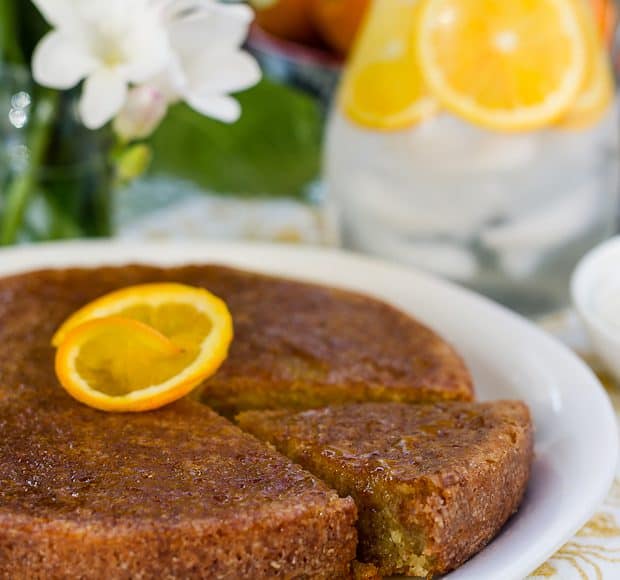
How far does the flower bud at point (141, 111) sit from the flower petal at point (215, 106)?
0.27 feet

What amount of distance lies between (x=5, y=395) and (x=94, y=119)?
50cm

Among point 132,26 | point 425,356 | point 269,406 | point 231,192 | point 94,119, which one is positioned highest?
point 132,26

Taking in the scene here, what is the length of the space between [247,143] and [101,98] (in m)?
1.30

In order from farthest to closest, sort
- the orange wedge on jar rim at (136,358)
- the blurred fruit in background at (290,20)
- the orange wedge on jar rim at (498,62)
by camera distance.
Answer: the blurred fruit in background at (290,20)
the orange wedge on jar rim at (498,62)
the orange wedge on jar rim at (136,358)

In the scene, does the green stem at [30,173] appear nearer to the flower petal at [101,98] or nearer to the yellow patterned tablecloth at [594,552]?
the flower petal at [101,98]

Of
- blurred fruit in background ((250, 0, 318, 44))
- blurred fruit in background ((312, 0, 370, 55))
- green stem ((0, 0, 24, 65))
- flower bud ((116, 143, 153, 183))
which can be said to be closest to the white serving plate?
flower bud ((116, 143, 153, 183))

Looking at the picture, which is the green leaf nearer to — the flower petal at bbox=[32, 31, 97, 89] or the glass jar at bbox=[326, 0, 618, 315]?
the glass jar at bbox=[326, 0, 618, 315]

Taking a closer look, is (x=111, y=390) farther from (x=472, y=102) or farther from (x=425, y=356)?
(x=472, y=102)

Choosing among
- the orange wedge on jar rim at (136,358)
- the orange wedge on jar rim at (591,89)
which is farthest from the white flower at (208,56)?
the orange wedge on jar rim at (591,89)

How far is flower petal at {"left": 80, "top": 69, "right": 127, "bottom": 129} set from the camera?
73.6 inches

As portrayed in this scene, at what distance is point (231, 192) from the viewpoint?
321cm

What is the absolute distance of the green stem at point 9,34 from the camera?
232cm

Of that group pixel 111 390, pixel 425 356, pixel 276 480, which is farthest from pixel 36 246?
pixel 276 480

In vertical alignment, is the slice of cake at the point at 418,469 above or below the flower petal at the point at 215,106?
below
